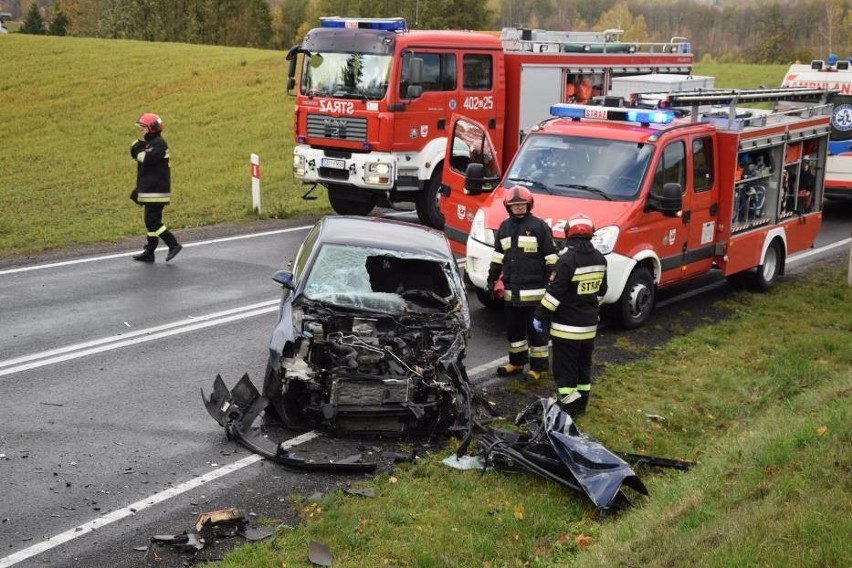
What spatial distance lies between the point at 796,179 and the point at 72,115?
25.1 meters

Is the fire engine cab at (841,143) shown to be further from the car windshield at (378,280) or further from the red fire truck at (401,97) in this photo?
the car windshield at (378,280)

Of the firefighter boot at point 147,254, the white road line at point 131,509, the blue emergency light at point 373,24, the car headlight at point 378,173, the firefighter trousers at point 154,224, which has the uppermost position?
the blue emergency light at point 373,24

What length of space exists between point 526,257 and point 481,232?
65.4 inches

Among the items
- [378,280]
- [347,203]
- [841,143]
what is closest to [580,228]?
[378,280]

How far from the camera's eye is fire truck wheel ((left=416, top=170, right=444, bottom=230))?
15.8 m

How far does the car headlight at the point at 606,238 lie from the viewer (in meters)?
10.3

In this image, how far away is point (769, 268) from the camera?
13.1 metres

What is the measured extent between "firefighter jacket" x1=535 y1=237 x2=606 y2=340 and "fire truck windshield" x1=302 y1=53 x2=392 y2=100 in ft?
24.5

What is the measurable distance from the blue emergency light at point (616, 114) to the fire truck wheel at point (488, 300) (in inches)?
91.8

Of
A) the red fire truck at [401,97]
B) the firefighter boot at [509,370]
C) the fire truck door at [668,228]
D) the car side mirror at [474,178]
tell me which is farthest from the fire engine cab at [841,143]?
the firefighter boot at [509,370]

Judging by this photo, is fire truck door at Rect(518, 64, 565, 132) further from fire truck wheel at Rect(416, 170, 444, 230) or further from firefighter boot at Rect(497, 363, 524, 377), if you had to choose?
firefighter boot at Rect(497, 363, 524, 377)

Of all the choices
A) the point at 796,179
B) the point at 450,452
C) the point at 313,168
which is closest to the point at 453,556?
the point at 450,452

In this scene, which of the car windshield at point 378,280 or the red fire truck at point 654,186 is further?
the red fire truck at point 654,186

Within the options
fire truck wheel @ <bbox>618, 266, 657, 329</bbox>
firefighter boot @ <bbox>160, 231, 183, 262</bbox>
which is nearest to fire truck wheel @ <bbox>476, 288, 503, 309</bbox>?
fire truck wheel @ <bbox>618, 266, 657, 329</bbox>
